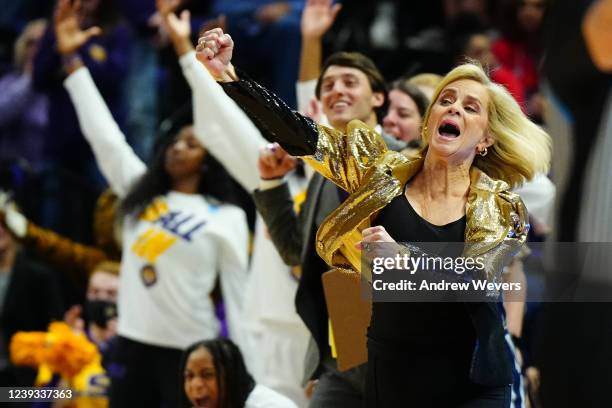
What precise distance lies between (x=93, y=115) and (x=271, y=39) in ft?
6.09

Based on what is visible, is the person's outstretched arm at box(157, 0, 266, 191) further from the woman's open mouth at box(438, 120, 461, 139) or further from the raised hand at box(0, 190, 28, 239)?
the woman's open mouth at box(438, 120, 461, 139)

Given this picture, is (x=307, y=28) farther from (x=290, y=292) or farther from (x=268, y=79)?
(x=268, y=79)

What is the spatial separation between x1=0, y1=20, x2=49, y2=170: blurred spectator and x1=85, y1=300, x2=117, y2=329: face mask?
1628mm

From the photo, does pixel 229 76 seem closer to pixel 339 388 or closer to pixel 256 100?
pixel 256 100

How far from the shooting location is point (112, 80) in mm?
7855

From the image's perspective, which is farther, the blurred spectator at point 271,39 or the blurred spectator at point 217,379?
the blurred spectator at point 271,39

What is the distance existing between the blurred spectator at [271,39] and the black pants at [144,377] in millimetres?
2257

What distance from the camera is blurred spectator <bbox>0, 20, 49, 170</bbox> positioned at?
8133mm

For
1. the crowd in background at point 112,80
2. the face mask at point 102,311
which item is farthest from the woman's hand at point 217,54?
the face mask at point 102,311

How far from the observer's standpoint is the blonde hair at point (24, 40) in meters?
8.25

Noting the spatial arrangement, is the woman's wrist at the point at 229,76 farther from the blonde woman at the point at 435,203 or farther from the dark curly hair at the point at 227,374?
the dark curly hair at the point at 227,374

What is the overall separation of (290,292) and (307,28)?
45.4 inches

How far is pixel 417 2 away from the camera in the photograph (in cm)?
872

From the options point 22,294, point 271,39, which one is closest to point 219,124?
point 22,294
